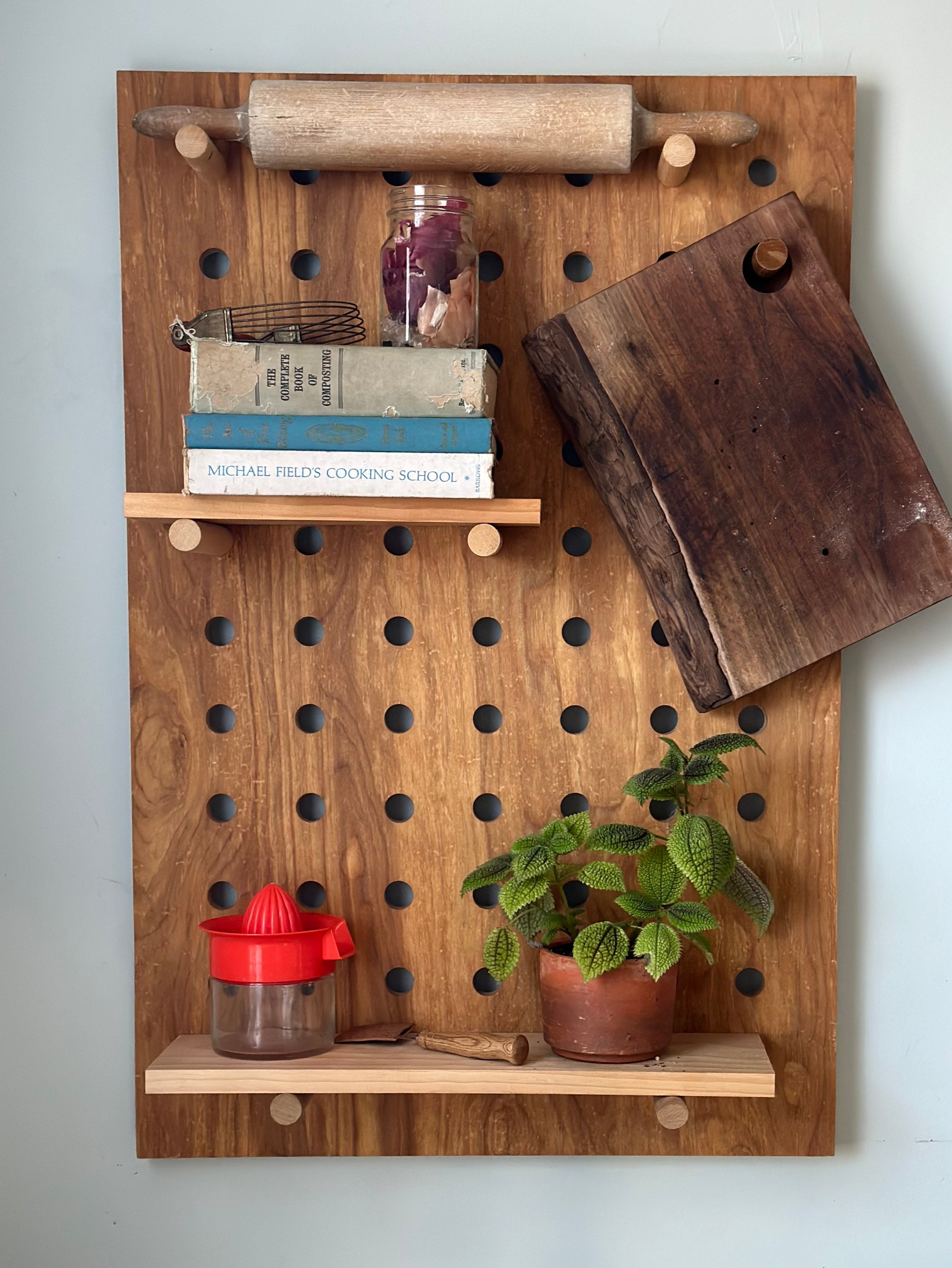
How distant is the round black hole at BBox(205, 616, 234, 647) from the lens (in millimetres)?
1021

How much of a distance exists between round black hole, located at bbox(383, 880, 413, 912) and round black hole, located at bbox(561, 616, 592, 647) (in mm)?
267

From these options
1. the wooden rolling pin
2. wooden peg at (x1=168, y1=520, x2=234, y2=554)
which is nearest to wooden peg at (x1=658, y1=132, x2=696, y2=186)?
the wooden rolling pin

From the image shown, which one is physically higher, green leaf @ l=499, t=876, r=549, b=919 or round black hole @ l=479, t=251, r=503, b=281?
round black hole @ l=479, t=251, r=503, b=281

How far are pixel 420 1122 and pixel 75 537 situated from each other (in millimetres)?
612

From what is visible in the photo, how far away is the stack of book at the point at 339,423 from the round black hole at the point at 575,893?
39 centimetres

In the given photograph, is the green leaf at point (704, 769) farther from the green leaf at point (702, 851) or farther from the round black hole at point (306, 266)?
the round black hole at point (306, 266)

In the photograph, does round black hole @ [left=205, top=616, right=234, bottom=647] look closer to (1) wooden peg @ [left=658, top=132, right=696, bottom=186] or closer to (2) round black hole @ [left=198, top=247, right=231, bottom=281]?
(2) round black hole @ [left=198, top=247, right=231, bottom=281]

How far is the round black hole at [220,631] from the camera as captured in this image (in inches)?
40.2

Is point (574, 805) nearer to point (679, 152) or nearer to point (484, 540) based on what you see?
point (484, 540)

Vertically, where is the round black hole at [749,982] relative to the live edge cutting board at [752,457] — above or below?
below

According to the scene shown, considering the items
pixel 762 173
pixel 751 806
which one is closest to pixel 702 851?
pixel 751 806

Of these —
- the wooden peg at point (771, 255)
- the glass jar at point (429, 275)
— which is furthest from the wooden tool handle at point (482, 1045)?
the wooden peg at point (771, 255)

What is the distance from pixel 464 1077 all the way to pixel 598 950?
0.15 m

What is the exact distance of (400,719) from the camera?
1009 mm
